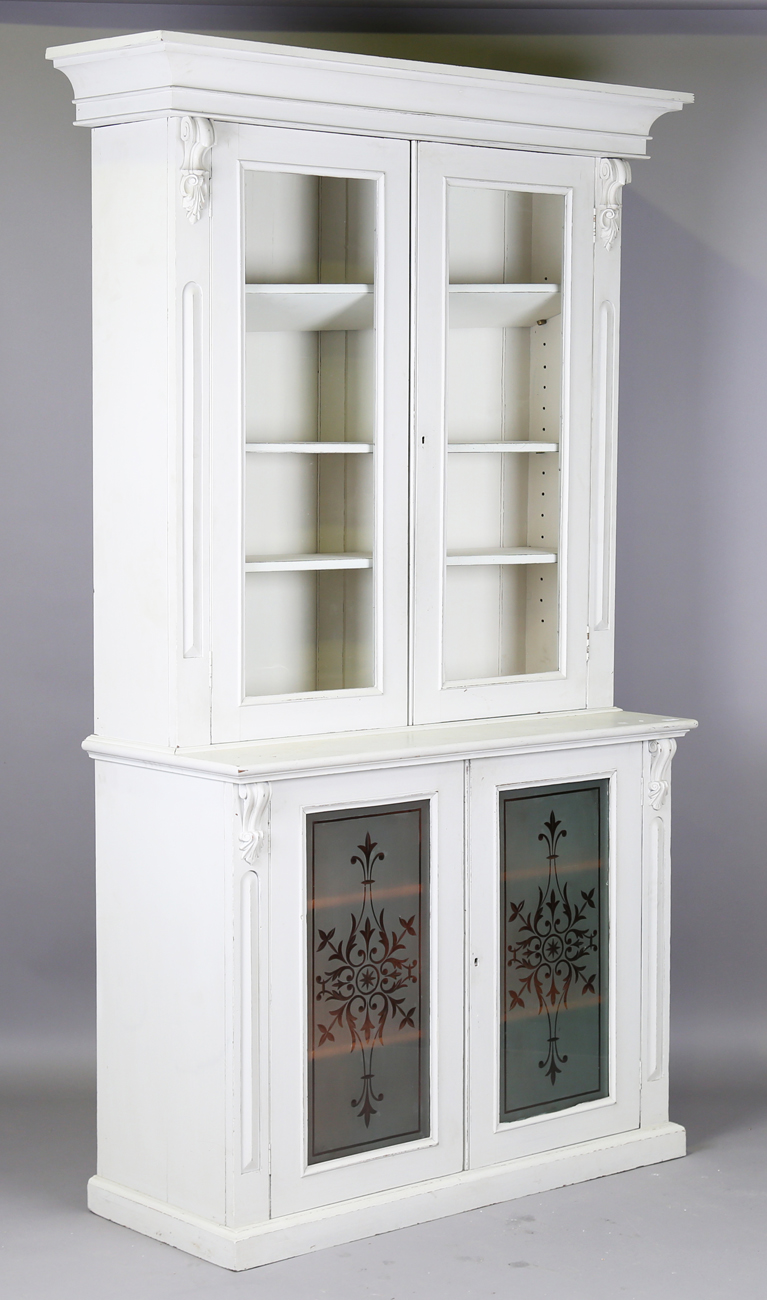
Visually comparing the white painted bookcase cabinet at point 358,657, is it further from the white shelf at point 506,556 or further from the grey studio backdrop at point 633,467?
the grey studio backdrop at point 633,467

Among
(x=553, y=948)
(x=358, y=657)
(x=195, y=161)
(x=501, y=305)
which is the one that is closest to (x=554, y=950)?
(x=553, y=948)

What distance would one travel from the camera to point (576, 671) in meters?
3.86

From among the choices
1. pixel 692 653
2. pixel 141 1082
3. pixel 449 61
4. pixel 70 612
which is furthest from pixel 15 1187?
pixel 449 61

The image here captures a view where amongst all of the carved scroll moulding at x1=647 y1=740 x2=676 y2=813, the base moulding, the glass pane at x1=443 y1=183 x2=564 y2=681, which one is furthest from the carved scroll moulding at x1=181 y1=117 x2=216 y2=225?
the base moulding

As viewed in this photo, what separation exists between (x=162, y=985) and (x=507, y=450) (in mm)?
1480

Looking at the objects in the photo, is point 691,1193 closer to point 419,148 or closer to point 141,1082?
point 141,1082

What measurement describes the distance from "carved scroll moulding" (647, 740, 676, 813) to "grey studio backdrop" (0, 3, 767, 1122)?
2.74 feet

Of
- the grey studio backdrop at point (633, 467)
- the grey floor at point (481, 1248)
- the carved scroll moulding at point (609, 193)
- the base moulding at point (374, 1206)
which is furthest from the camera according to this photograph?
the grey studio backdrop at point (633, 467)

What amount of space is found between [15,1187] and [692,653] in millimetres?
2377

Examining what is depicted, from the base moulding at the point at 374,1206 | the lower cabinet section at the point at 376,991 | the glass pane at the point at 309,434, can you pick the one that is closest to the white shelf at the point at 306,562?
the glass pane at the point at 309,434

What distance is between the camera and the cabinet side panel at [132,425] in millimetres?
3213

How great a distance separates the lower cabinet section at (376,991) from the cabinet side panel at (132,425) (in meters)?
0.22

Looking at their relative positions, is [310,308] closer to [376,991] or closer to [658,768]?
[658,768]

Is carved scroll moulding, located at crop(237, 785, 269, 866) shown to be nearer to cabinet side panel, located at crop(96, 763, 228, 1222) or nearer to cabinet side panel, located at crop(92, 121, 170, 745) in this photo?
cabinet side panel, located at crop(96, 763, 228, 1222)
